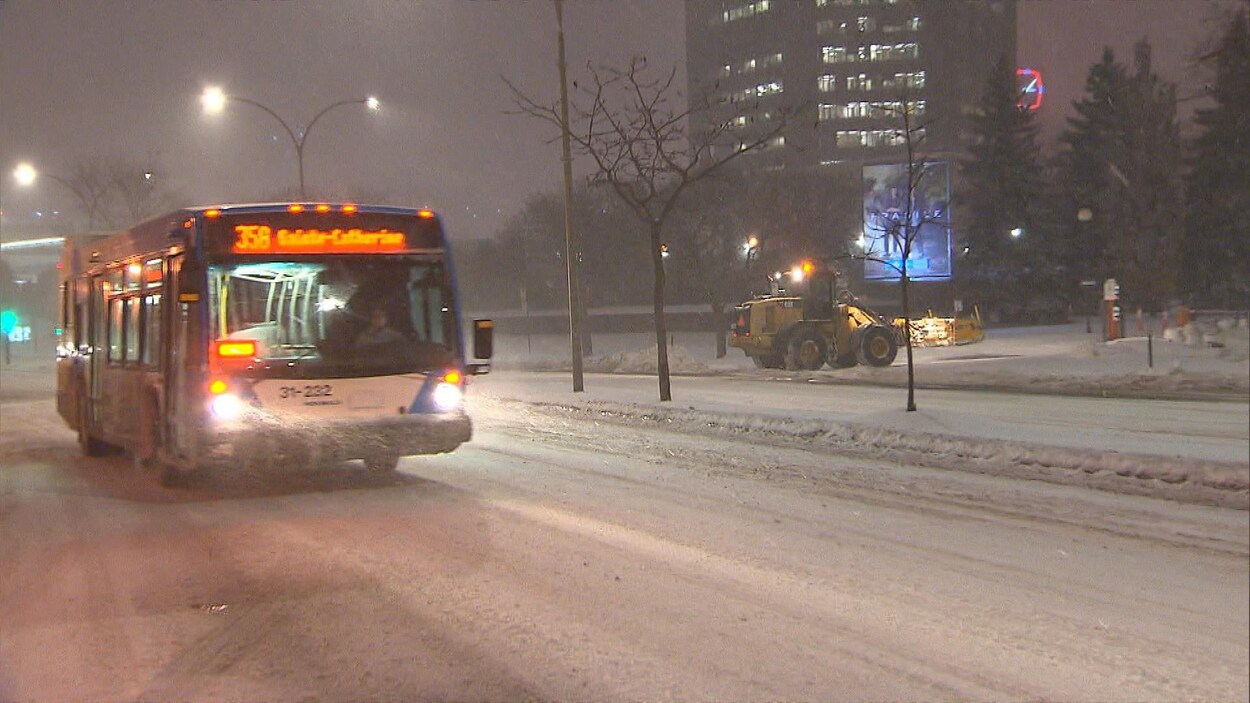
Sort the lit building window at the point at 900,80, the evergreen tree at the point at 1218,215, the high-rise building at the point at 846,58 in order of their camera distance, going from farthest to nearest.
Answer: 1. the high-rise building at the point at 846,58
2. the lit building window at the point at 900,80
3. the evergreen tree at the point at 1218,215

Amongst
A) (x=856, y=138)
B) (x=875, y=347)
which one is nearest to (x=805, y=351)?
(x=875, y=347)

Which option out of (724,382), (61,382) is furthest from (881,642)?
(724,382)

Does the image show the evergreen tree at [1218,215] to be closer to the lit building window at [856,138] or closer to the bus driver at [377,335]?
the bus driver at [377,335]

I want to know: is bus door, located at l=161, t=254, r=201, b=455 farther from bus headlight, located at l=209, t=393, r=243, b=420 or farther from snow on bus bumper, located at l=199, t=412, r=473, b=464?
snow on bus bumper, located at l=199, t=412, r=473, b=464

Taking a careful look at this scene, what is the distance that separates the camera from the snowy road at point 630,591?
18.0 feet

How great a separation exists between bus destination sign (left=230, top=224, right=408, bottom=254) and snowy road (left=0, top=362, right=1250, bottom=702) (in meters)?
2.52

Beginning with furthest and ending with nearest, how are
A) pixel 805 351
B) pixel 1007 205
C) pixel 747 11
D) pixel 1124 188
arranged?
pixel 747 11 → pixel 1007 205 → pixel 1124 188 → pixel 805 351

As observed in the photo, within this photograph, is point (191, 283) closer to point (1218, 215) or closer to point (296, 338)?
point (296, 338)

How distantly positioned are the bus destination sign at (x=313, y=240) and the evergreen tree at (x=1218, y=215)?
101 feet

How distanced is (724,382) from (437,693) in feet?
68.6

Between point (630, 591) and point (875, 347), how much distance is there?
78.9ft

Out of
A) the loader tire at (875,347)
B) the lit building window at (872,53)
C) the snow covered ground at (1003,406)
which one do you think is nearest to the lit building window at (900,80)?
the lit building window at (872,53)

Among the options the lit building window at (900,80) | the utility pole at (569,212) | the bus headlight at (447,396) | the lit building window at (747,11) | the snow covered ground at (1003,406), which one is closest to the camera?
the snow covered ground at (1003,406)

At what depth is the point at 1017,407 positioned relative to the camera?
16672 millimetres
